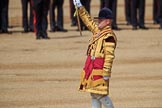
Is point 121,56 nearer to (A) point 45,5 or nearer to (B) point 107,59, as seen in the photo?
(A) point 45,5

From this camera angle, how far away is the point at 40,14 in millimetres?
18016

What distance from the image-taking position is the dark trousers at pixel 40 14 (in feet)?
58.3

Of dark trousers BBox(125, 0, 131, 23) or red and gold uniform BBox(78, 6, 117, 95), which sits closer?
red and gold uniform BBox(78, 6, 117, 95)

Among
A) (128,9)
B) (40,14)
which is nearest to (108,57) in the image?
(40,14)

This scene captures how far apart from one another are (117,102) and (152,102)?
20.6 inches

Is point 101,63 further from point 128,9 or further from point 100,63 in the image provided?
point 128,9

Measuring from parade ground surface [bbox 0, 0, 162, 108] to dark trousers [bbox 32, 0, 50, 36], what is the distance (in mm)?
339

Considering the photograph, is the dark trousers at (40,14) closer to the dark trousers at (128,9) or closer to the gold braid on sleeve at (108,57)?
the dark trousers at (128,9)

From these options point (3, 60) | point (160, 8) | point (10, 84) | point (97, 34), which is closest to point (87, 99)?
point (10, 84)

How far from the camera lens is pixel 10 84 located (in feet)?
41.7

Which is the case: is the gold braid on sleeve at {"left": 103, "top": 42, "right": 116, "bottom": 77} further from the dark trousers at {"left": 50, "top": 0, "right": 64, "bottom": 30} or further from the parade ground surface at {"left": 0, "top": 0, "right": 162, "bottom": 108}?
the dark trousers at {"left": 50, "top": 0, "right": 64, "bottom": 30}

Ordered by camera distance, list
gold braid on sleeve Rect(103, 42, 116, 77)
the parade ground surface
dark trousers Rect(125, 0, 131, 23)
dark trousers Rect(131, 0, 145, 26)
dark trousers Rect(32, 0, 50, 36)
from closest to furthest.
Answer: gold braid on sleeve Rect(103, 42, 116, 77) < the parade ground surface < dark trousers Rect(32, 0, 50, 36) < dark trousers Rect(131, 0, 145, 26) < dark trousers Rect(125, 0, 131, 23)

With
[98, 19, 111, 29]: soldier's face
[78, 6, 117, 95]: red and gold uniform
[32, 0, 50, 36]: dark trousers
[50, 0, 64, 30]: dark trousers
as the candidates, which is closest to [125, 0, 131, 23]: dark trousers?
[50, 0, 64, 30]: dark trousers

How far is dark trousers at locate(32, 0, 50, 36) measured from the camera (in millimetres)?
17781
